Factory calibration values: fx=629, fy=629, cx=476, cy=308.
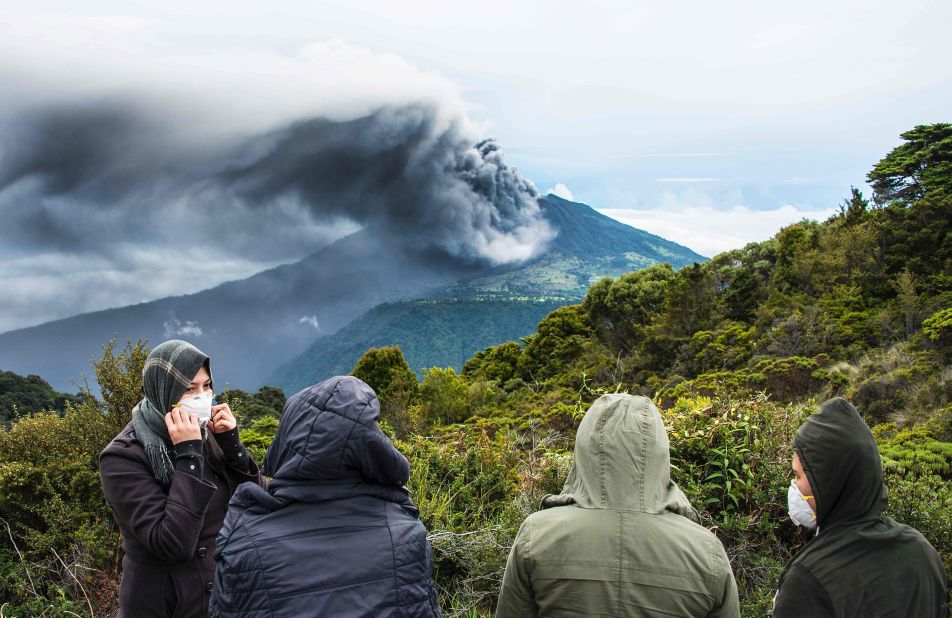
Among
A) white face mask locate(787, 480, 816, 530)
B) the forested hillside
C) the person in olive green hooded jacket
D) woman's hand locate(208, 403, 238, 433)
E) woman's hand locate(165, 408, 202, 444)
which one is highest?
woman's hand locate(165, 408, 202, 444)

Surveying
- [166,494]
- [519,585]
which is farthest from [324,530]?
[166,494]

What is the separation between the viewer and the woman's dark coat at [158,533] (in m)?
2.15

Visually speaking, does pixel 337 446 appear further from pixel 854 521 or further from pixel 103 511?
Answer: pixel 103 511

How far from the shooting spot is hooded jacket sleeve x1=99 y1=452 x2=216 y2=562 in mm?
2133

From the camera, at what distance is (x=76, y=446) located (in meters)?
4.91

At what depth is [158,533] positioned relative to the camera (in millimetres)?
2129

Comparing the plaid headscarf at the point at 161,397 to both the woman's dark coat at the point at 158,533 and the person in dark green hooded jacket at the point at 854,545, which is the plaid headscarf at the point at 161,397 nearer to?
the woman's dark coat at the point at 158,533

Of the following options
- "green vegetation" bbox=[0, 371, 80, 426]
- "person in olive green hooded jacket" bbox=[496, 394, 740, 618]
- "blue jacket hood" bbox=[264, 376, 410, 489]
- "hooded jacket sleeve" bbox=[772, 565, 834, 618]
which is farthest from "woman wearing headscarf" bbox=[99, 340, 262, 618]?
"green vegetation" bbox=[0, 371, 80, 426]

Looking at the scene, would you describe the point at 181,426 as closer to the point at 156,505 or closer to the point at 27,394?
the point at 156,505

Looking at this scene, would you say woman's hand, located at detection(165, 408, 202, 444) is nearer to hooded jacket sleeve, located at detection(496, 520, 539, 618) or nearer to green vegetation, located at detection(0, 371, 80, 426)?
hooded jacket sleeve, located at detection(496, 520, 539, 618)

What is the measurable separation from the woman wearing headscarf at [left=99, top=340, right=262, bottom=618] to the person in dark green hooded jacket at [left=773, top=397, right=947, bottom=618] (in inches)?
78.5

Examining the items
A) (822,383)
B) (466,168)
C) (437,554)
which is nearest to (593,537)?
(437,554)

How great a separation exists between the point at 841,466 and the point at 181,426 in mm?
2157

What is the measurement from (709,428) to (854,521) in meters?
2.05
